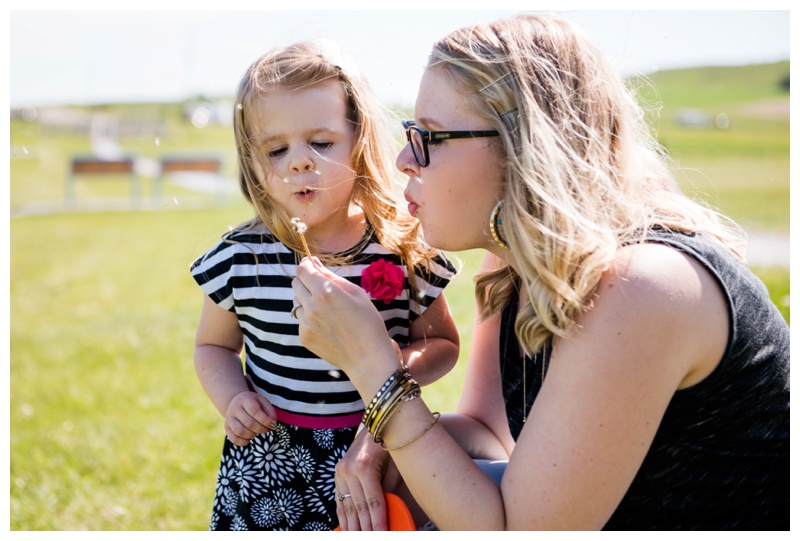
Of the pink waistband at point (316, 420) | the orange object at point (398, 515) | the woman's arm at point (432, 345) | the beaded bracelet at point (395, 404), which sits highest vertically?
the beaded bracelet at point (395, 404)

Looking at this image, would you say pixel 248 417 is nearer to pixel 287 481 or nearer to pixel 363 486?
pixel 287 481

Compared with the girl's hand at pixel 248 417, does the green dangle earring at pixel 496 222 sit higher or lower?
higher

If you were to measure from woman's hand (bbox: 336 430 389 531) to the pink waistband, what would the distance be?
0.94 ft

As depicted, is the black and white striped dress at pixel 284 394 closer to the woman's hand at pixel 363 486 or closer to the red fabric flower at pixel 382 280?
the red fabric flower at pixel 382 280

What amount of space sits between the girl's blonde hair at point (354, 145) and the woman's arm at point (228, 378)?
31 centimetres

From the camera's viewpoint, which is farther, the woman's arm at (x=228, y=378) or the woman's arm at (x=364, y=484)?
the woman's arm at (x=228, y=378)

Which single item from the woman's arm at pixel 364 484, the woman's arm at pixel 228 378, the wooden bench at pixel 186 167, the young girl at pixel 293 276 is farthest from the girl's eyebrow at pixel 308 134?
the wooden bench at pixel 186 167

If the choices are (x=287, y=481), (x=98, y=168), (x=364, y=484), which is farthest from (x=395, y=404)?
(x=98, y=168)

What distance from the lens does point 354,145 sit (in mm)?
2207

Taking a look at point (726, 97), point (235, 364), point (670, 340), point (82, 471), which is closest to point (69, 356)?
point (82, 471)

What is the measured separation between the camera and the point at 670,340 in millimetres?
1474

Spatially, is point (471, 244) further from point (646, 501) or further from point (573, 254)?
point (646, 501)

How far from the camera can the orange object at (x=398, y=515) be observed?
1.81 meters

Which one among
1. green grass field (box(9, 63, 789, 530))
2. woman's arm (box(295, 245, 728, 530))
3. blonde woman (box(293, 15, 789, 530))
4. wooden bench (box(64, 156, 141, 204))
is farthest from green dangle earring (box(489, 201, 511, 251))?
wooden bench (box(64, 156, 141, 204))
